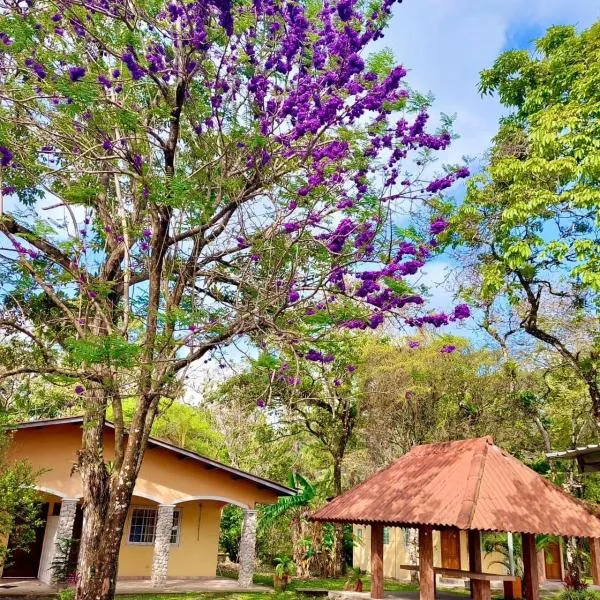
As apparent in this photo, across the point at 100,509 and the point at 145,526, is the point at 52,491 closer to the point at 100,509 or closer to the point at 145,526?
the point at 145,526

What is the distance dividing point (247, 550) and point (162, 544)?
2839 millimetres

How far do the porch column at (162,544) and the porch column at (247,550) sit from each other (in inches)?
89.9

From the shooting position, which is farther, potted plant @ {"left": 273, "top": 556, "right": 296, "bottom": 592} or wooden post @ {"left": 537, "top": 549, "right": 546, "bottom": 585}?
wooden post @ {"left": 537, "top": 549, "right": 546, "bottom": 585}

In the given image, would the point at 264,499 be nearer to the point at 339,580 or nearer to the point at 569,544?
the point at 339,580

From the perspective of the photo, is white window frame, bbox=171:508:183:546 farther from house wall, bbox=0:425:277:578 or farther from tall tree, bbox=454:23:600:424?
tall tree, bbox=454:23:600:424

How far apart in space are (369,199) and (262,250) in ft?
5.83

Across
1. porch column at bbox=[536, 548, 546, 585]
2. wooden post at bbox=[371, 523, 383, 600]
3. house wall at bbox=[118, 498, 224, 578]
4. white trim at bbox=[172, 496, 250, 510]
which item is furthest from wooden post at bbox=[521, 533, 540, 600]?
porch column at bbox=[536, 548, 546, 585]

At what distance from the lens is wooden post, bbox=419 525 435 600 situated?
1130cm

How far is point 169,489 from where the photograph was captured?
17250 millimetres

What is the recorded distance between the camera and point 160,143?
8.64 m

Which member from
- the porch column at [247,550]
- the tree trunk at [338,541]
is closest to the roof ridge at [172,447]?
the porch column at [247,550]

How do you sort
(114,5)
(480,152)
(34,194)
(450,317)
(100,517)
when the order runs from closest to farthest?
(114,5), (450,317), (100,517), (34,194), (480,152)

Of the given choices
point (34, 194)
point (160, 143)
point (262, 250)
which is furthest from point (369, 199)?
point (34, 194)

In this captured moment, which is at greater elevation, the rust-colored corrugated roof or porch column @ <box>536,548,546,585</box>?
the rust-colored corrugated roof
